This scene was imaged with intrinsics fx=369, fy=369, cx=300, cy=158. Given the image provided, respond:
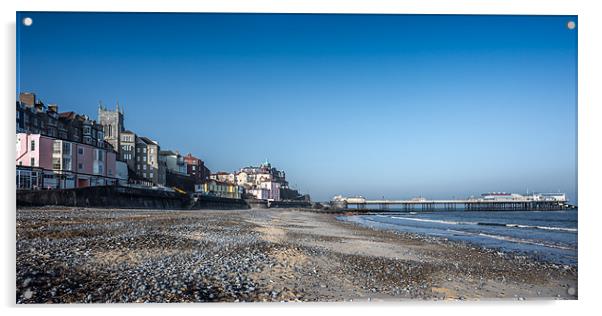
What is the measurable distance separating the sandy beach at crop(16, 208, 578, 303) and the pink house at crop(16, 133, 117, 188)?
2.73ft

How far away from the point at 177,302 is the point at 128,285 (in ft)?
1.95

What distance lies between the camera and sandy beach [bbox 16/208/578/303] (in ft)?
14.2

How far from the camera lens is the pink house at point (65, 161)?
5.38 metres

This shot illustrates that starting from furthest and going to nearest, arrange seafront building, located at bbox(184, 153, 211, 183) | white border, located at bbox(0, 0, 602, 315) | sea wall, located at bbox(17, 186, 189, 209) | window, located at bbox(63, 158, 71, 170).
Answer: seafront building, located at bbox(184, 153, 211, 183) → window, located at bbox(63, 158, 71, 170) → sea wall, located at bbox(17, 186, 189, 209) → white border, located at bbox(0, 0, 602, 315)

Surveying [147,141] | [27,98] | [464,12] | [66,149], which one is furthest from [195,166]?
[464,12]

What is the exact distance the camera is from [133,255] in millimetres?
5148

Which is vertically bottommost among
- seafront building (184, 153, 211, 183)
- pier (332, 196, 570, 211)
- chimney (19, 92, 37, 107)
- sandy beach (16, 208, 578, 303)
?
pier (332, 196, 570, 211)

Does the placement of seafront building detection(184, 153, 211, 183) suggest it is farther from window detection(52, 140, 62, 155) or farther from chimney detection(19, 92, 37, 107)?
chimney detection(19, 92, 37, 107)

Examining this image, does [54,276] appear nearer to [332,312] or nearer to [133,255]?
[133,255]

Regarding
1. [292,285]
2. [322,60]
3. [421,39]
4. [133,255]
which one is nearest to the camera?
[292,285]

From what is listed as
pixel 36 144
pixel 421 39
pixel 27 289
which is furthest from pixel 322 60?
pixel 27 289

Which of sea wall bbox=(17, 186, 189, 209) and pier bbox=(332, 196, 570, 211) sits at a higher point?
sea wall bbox=(17, 186, 189, 209)

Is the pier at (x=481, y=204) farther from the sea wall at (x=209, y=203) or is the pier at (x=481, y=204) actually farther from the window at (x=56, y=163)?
the sea wall at (x=209, y=203)

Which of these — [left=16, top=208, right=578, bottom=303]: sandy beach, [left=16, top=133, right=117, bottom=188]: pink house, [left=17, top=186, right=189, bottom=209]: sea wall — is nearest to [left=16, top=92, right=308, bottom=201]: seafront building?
[left=16, top=133, right=117, bottom=188]: pink house
